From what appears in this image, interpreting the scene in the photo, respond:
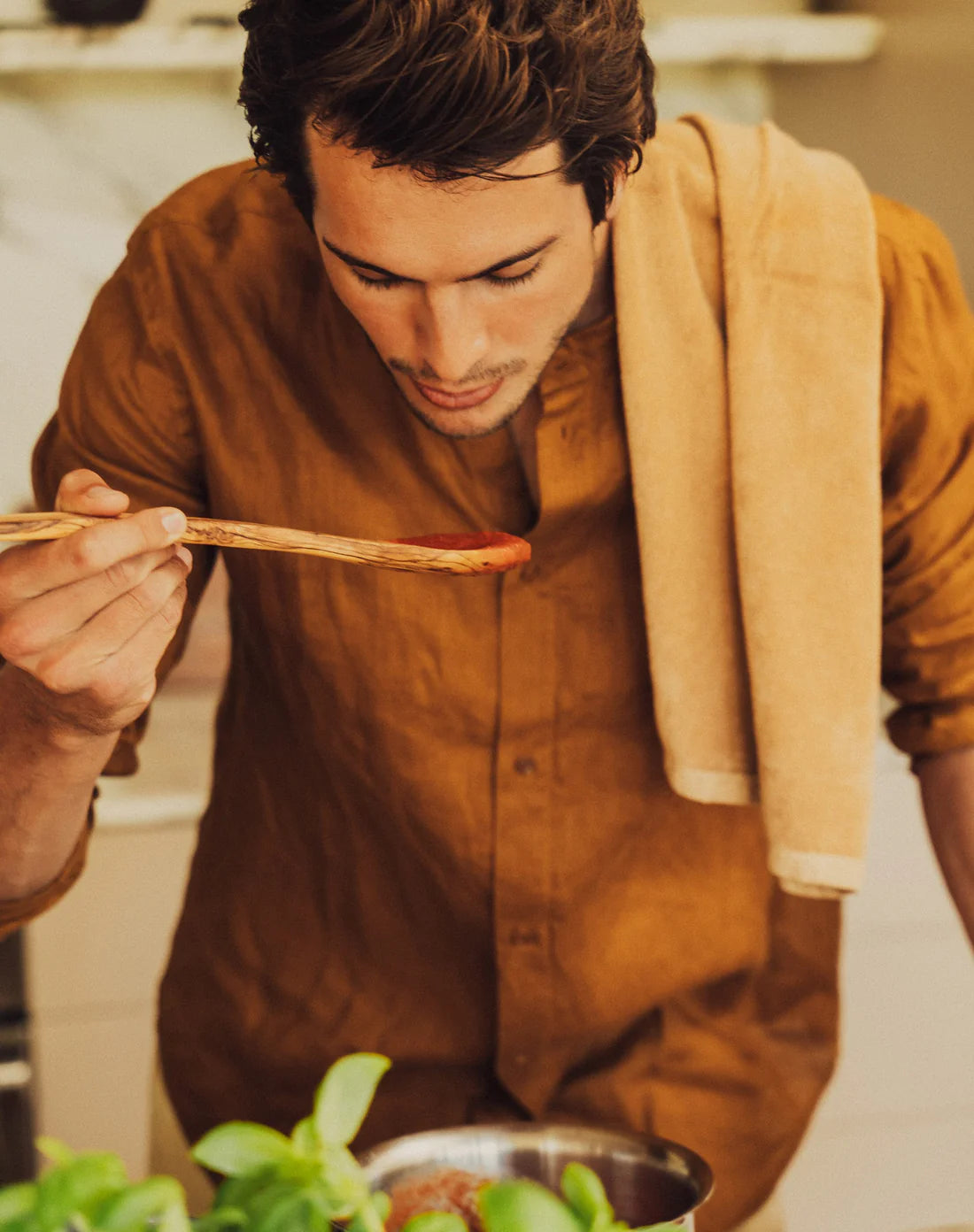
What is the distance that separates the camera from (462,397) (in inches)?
36.0

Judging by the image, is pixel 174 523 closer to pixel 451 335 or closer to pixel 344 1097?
pixel 451 335

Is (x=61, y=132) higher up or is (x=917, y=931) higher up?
(x=61, y=132)

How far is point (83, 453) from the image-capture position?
1074 mm

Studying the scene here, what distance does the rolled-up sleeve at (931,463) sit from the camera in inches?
40.9

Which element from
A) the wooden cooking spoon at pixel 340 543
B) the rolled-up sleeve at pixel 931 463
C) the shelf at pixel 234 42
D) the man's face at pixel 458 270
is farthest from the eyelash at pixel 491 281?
the shelf at pixel 234 42

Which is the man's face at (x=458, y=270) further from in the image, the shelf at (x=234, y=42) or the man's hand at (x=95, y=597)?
the shelf at (x=234, y=42)

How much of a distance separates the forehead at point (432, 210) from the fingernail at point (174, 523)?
20cm

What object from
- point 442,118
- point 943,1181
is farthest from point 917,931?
point 442,118

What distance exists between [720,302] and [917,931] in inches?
51.2

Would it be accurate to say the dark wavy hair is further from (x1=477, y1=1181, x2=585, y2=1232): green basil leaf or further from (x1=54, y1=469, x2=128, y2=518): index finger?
(x1=477, y1=1181, x2=585, y2=1232): green basil leaf

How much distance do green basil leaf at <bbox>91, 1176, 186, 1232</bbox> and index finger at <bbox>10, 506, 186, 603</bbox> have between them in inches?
13.7

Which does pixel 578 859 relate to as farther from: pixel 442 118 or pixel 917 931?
pixel 917 931

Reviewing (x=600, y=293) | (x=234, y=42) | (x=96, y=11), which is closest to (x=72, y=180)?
(x=96, y=11)

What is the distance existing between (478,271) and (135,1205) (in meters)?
0.55
